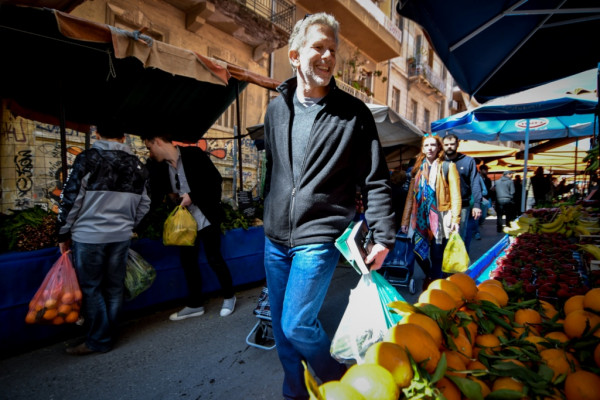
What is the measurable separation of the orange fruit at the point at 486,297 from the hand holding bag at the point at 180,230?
2.71 m

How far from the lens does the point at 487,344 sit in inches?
44.1

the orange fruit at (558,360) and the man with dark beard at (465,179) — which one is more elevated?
the man with dark beard at (465,179)

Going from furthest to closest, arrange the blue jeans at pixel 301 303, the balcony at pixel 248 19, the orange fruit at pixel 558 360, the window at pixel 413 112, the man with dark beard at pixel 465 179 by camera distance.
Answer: the window at pixel 413 112
the balcony at pixel 248 19
the man with dark beard at pixel 465 179
the blue jeans at pixel 301 303
the orange fruit at pixel 558 360

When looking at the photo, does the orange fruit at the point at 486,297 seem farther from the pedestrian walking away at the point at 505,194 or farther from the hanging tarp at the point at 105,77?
the pedestrian walking away at the point at 505,194

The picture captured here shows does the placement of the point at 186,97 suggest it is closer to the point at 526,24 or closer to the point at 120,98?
the point at 120,98

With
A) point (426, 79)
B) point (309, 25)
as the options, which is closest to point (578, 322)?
point (309, 25)

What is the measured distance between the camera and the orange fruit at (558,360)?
3.23ft

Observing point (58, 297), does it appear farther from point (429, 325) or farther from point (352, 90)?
point (352, 90)

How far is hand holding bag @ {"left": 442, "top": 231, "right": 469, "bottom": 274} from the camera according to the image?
3421mm

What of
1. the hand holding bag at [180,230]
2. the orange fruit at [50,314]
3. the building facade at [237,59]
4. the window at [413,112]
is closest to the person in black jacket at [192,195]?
the hand holding bag at [180,230]

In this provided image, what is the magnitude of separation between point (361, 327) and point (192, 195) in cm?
266

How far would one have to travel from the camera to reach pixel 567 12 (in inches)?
107

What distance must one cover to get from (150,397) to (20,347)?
58.1 inches

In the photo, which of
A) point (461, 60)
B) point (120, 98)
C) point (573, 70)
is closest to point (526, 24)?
point (461, 60)
